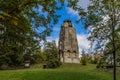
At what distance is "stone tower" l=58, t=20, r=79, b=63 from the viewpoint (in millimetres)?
52625

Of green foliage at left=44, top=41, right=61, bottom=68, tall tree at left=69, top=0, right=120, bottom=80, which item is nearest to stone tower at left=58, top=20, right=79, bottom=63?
green foliage at left=44, top=41, right=61, bottom=68

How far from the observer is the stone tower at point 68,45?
52625 mm

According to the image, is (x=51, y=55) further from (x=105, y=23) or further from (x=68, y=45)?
(x=105, y=23)

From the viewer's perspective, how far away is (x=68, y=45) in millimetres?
53219

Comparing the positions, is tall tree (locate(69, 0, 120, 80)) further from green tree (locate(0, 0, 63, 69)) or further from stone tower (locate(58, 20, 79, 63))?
stone tower (locate(58, 20, 79, 63))

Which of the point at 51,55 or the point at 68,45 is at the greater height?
the point at 68,45

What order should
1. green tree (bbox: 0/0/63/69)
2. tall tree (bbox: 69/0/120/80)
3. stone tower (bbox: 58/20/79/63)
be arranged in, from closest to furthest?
green tree (bbox: 0/0/63/69)
tall tree (bbox: 69/0/120/80)
stone tower (bbox: 58/20/79/63)

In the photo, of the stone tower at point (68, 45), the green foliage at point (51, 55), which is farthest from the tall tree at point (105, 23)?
the stone tower at point (68, 45)

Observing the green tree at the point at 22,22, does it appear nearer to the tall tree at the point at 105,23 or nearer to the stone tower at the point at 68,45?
the tall tree at the point at 105,23

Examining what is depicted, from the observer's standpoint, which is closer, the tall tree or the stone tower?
the tall tree

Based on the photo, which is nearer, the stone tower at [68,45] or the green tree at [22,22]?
the green tree at [22,22]

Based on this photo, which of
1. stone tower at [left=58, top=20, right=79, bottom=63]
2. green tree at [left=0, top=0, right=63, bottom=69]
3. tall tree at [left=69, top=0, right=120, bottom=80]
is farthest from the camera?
stone tower at [left=58, top=20, right=79, bottom=63]

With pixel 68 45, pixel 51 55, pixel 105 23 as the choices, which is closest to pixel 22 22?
pixel 105 23

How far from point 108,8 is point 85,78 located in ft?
27.6
